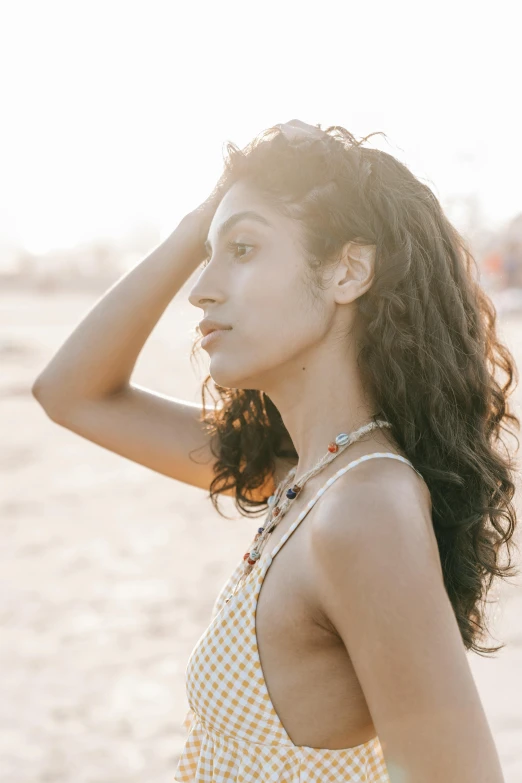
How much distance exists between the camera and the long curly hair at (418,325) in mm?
1765

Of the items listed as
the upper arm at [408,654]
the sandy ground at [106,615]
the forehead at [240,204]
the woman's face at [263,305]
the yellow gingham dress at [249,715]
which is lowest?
the sandy ground at [106,615]

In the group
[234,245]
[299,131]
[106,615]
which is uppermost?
[299,131]

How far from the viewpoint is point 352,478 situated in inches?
63.7

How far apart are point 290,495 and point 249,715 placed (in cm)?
42

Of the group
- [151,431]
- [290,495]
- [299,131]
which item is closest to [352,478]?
[290,495]

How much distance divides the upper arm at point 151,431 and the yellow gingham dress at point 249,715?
74 cm

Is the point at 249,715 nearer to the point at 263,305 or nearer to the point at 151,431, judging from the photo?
the point at 263,305

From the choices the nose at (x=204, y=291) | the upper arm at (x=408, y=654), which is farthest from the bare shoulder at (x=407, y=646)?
the nose at (x=204, y=291)

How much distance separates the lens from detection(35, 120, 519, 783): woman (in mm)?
1431

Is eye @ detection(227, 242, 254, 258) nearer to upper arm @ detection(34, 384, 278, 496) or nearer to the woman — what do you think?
the woman

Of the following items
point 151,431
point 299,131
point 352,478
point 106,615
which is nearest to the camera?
point 352,478

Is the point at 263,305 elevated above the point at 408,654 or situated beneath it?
elevated above

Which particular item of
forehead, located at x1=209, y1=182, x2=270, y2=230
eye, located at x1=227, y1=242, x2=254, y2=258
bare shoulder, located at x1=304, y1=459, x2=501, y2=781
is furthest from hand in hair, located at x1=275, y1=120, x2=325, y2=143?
bare shoulder, located at x1=304, y1=459, x2=501, y2=781

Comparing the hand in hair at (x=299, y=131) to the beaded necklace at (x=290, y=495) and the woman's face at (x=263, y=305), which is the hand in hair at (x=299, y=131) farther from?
the beaded necklace at (x=290, y=495)
